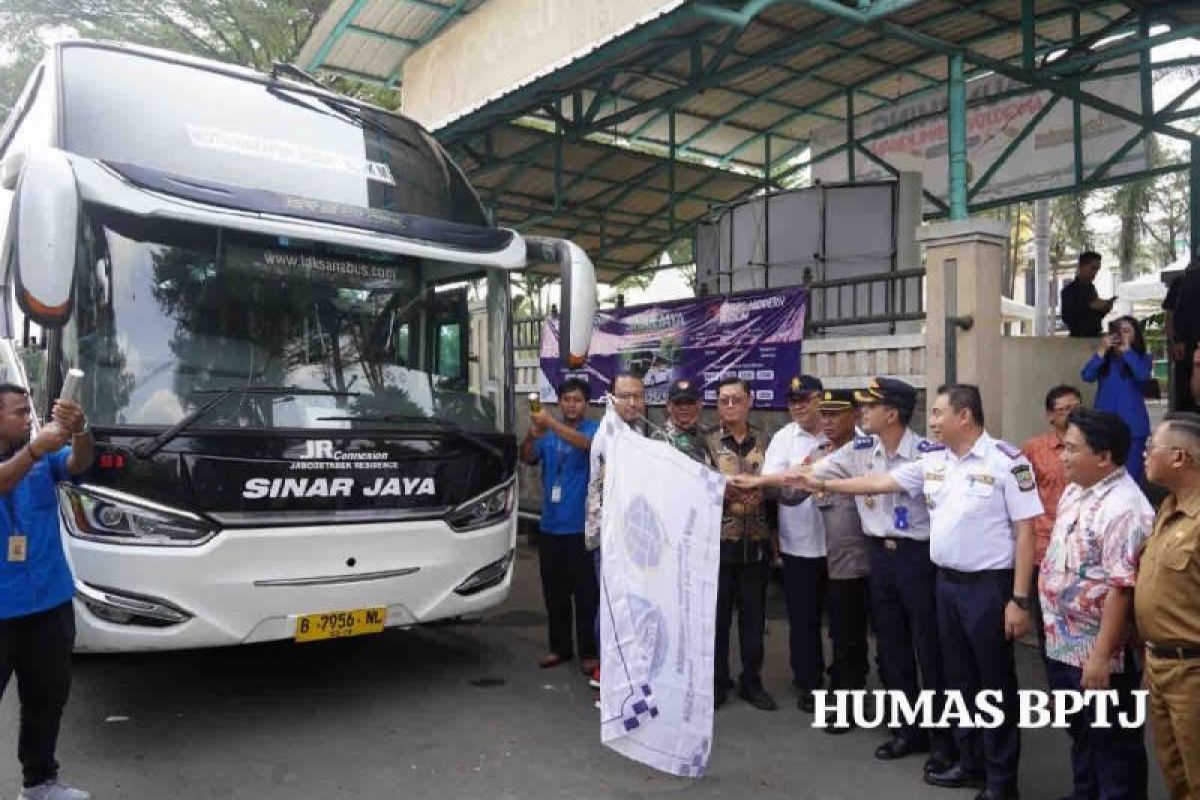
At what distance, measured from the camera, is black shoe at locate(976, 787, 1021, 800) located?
3.56 meters

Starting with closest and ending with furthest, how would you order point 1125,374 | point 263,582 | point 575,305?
1. point 263,582
2. point 575,305
3. point 1125,374

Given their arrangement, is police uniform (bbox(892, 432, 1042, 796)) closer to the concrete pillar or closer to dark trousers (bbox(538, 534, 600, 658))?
dark trousers (bbox(538, 534, 600, 658))

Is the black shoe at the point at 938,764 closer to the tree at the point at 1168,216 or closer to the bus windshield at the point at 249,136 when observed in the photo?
the bus windshield at the point at 249,136

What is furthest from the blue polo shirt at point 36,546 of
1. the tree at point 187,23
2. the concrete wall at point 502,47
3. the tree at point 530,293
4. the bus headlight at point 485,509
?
the tree at point 530,293

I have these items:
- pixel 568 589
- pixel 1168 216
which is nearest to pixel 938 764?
pixel 568 589

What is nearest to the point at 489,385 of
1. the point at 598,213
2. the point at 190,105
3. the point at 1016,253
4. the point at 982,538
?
the point at 190,105

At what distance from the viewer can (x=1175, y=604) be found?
2.84 m

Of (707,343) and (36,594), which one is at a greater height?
(707,343)

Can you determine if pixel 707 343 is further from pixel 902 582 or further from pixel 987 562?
pixel 987 562

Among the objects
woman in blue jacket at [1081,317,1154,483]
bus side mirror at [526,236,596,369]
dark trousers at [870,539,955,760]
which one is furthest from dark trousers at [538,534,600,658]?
woman in blue jacket at [1081,317,1154,483]

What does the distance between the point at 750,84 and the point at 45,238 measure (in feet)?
30.0

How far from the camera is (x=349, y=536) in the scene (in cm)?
421

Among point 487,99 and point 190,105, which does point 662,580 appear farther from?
point 487,99

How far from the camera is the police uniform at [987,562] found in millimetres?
3564
